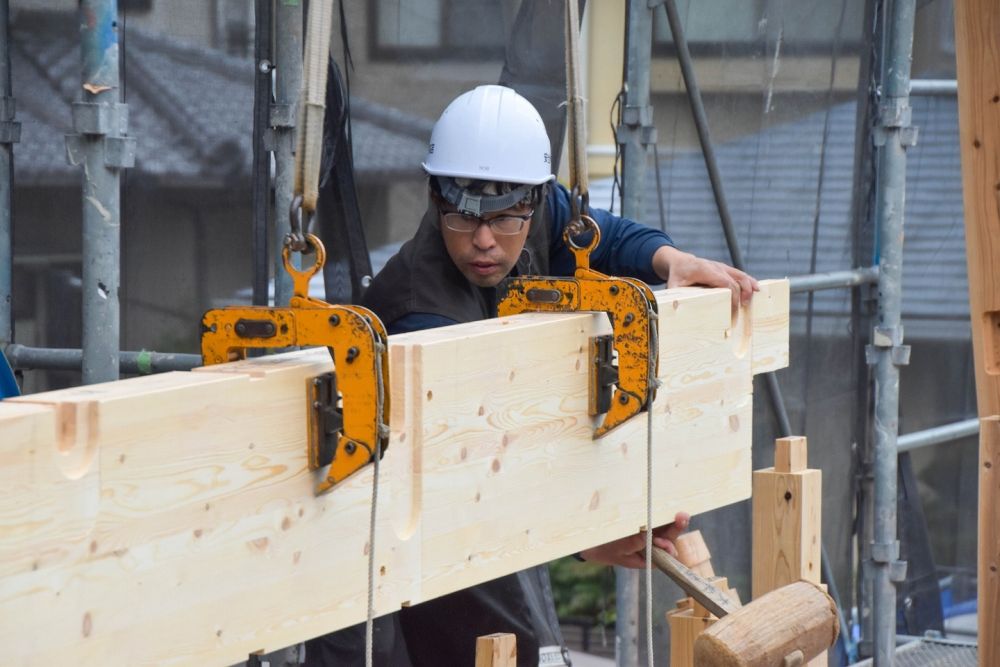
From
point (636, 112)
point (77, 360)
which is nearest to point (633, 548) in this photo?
point (77, 360)

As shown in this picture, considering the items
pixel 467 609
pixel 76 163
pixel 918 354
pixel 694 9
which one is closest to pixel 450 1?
pixel 694 9


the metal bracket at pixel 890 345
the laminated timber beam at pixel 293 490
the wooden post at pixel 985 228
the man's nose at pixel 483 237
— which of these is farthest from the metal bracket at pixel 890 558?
the wooden post at pixel 985 228

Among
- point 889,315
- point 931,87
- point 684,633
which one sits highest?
point 931,87

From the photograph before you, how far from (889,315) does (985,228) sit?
323 cm

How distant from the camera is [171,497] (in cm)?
199

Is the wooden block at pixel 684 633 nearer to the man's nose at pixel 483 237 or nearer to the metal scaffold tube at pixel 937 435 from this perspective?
the man's nose at pixel 483 237

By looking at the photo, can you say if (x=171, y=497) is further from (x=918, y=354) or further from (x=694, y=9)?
(x=918, y=354)

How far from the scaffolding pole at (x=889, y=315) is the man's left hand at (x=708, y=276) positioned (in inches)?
92.9

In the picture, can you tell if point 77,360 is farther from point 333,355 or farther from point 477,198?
point 333,355

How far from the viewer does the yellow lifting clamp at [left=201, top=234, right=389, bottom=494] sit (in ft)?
6.84

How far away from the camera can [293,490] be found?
218cm

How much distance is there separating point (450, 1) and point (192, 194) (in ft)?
3.41

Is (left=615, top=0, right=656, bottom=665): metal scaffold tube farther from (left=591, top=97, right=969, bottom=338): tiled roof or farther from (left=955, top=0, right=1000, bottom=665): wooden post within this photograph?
(left=955, top=0, right=1000, bottom=665): wooden post

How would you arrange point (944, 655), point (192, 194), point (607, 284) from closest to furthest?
point (607, 284) → point (192, 194) → point (944, 655)
